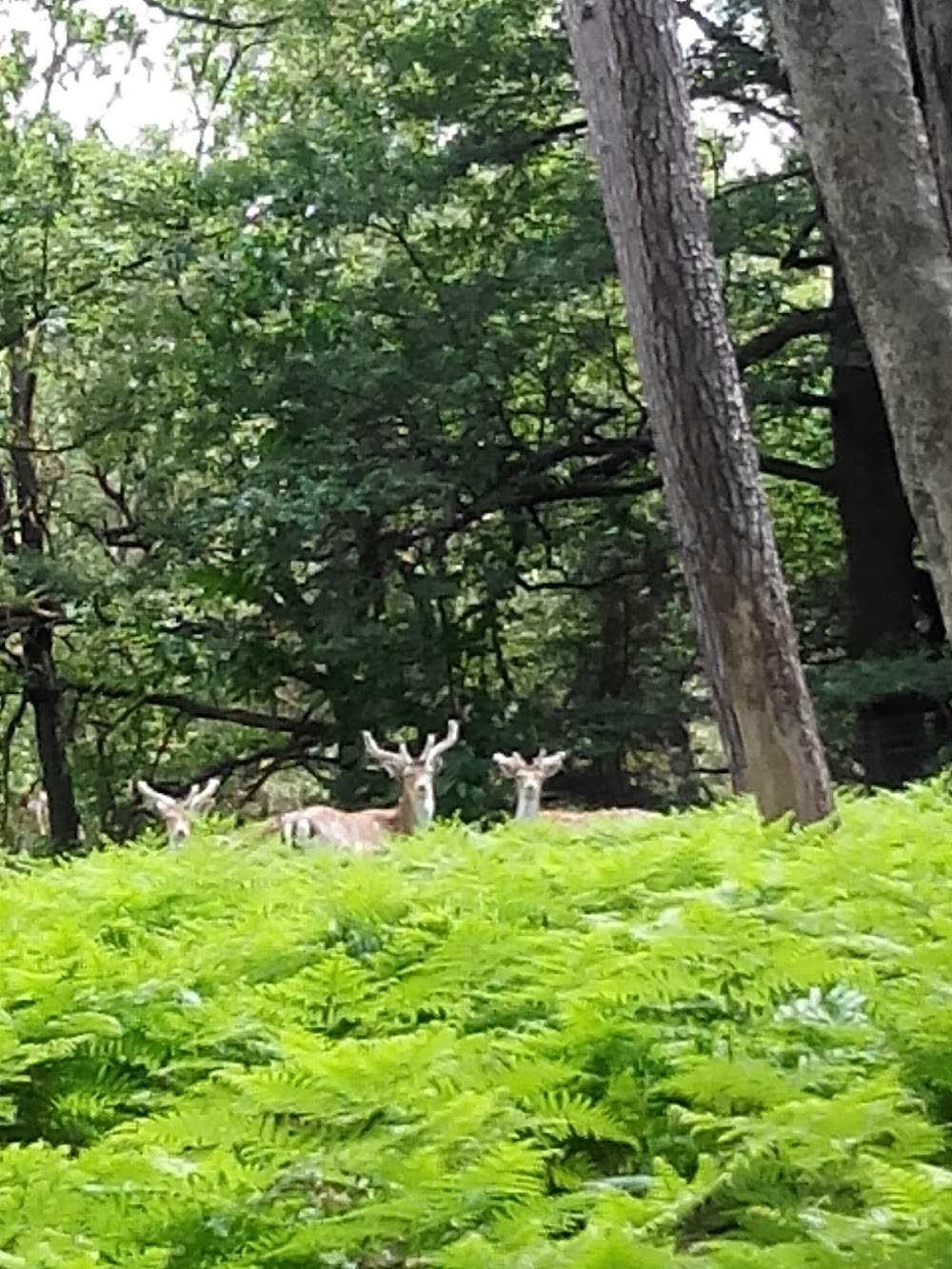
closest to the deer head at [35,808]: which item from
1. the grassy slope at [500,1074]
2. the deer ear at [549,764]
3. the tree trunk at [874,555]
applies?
the deer ear at [549,764]

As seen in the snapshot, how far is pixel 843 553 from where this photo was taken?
52.4 feet

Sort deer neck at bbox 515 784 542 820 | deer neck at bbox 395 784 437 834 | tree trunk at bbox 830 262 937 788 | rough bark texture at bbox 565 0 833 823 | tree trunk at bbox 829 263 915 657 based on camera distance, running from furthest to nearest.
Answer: tree trunk at bbox 829 263 915 657 → tree trunk at bbox 830 262 937 788 → deer neck at bbox 515 784 542 820 → deer neck at bbox 395 784 437 834 → rough bark texture at bbox 565 0 833 823

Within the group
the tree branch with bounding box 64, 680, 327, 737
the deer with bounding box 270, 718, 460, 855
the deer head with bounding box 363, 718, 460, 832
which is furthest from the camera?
the tree branch with bounding box 64, 680, 327, 737

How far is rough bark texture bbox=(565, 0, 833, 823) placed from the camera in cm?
665

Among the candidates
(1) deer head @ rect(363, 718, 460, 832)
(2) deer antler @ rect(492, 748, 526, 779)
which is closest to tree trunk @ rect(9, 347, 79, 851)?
(1) deer head @ rect(363, 718, 460, 832)

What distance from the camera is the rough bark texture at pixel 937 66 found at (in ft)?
10.4

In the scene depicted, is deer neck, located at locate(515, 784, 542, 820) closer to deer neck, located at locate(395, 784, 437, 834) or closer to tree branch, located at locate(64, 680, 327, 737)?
deer neck, located at locate(395, 784, 437, 834)

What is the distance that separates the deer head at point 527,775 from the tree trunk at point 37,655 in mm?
4502

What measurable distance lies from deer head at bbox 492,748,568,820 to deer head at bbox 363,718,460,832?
0.43 metres

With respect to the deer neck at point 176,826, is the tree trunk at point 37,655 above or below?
above

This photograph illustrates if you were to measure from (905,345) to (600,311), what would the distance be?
11.2 meters

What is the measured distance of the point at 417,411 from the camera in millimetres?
13906

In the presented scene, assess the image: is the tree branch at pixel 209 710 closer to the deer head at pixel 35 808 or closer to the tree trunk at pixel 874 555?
the deer head at pixel 35 808

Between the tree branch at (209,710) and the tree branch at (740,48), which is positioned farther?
the tree branch at (209,710)
